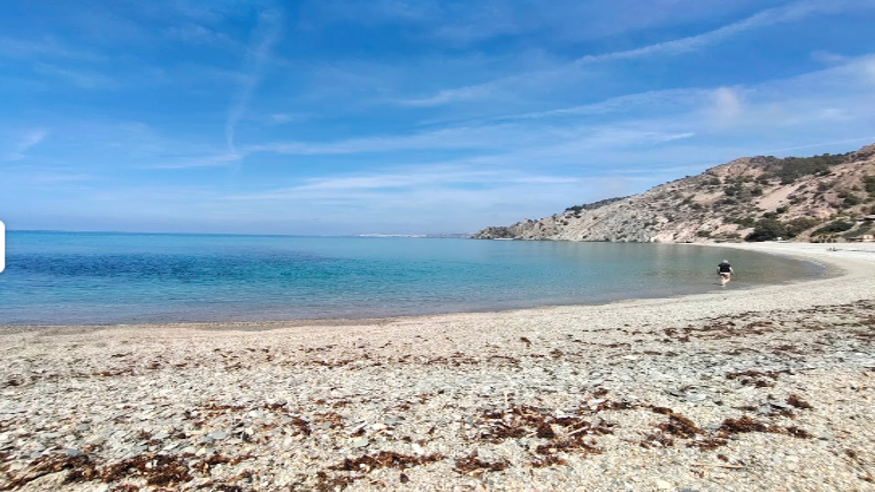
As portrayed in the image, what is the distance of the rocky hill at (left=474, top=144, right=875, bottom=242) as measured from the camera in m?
98.4

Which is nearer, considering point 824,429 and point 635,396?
point 824,429

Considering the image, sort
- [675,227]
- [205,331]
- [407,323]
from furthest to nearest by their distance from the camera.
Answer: [675,227]
[407,323]
[205,331]

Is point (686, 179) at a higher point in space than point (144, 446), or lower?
higher

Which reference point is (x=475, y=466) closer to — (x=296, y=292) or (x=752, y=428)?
(x=752, y=428)

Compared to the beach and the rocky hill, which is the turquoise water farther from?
the rocky hill

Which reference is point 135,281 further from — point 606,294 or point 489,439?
point 489,439

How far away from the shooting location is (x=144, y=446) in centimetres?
621

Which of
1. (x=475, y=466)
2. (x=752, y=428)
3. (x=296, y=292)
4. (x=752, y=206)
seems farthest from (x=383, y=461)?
(x=752, y=206)

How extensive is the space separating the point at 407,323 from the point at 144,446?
43.1ft

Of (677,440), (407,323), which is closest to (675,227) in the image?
(407,323)

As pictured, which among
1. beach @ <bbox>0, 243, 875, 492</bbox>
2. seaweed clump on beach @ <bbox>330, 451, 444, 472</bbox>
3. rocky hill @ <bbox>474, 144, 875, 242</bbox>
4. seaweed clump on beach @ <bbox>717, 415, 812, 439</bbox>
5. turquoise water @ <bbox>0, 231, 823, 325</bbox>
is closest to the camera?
beach @ <bbox>0, 243, 875, 492</bbox>

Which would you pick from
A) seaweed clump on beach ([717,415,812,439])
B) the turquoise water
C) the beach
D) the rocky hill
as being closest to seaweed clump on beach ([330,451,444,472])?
the beach

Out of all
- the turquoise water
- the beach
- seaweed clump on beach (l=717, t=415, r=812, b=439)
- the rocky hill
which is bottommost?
the turquoise water

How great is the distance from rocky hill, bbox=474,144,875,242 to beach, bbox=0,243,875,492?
3776 inches
